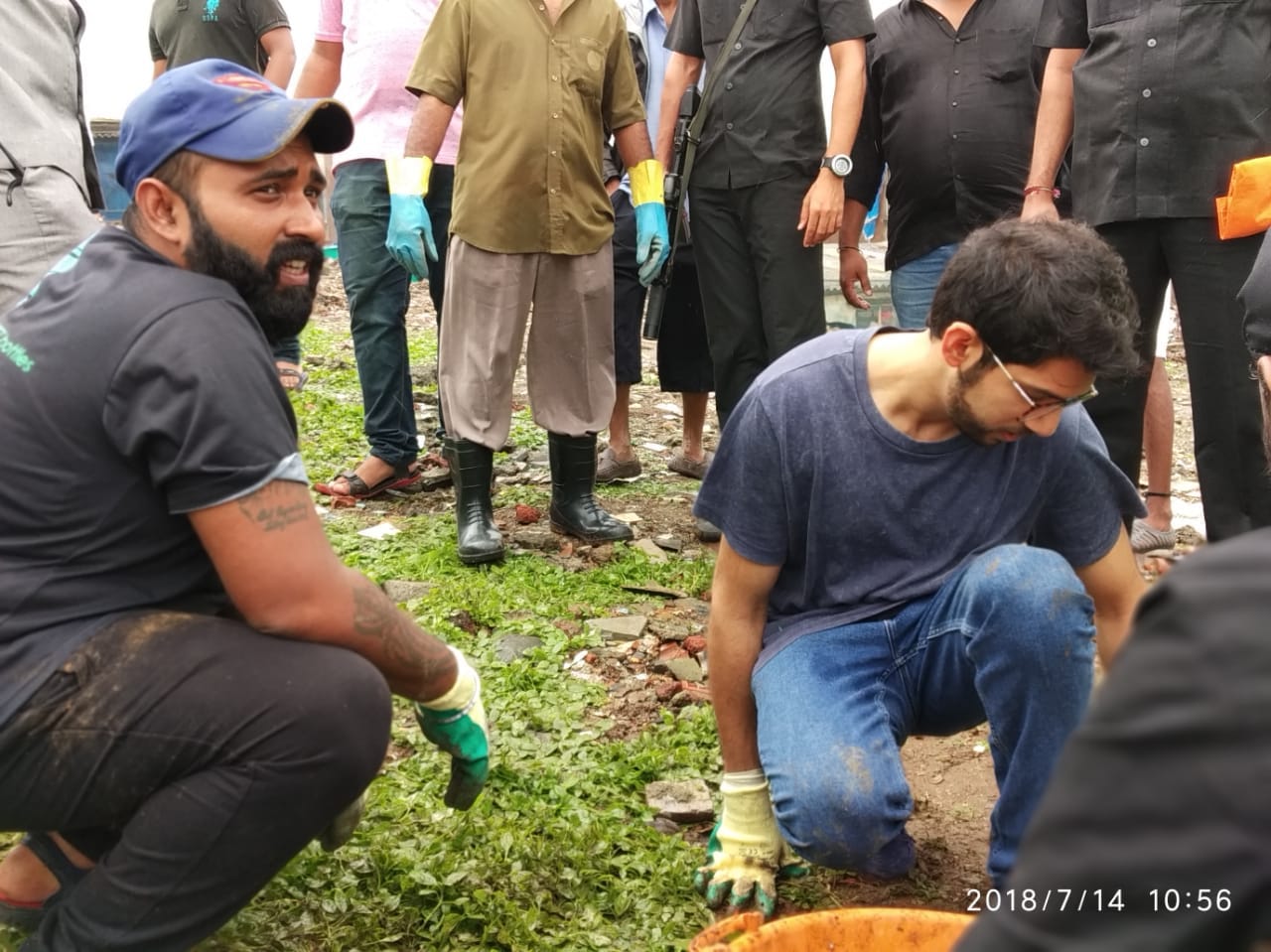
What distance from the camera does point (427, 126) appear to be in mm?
4281

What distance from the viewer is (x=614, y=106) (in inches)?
178

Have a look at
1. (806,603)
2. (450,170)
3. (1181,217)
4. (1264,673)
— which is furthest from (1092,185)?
(1264,673)

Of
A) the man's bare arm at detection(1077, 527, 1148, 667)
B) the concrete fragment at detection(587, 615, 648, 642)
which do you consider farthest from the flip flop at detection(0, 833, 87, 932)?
the man's bare arm at detection(1077, 527, 1148, 667)

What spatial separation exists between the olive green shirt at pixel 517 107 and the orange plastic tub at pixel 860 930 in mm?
2680

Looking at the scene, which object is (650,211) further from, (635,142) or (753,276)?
(753,276)

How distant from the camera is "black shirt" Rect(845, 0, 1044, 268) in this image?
165 inches

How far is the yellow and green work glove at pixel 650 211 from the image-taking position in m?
4.62

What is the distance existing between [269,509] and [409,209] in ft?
8.34

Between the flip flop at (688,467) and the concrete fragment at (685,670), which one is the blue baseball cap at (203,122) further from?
the flip flop at (688,467)

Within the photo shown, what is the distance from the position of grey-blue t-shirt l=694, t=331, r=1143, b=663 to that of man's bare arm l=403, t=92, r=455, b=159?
2.14 meters

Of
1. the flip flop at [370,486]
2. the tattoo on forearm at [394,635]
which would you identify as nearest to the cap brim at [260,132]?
the tattoo on forearm at [394,635]

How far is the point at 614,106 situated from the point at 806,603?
2.49 meters

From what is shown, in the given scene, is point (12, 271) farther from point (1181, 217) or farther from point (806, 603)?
point (1181, 217)

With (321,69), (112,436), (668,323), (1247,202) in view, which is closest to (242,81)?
(112,436)
